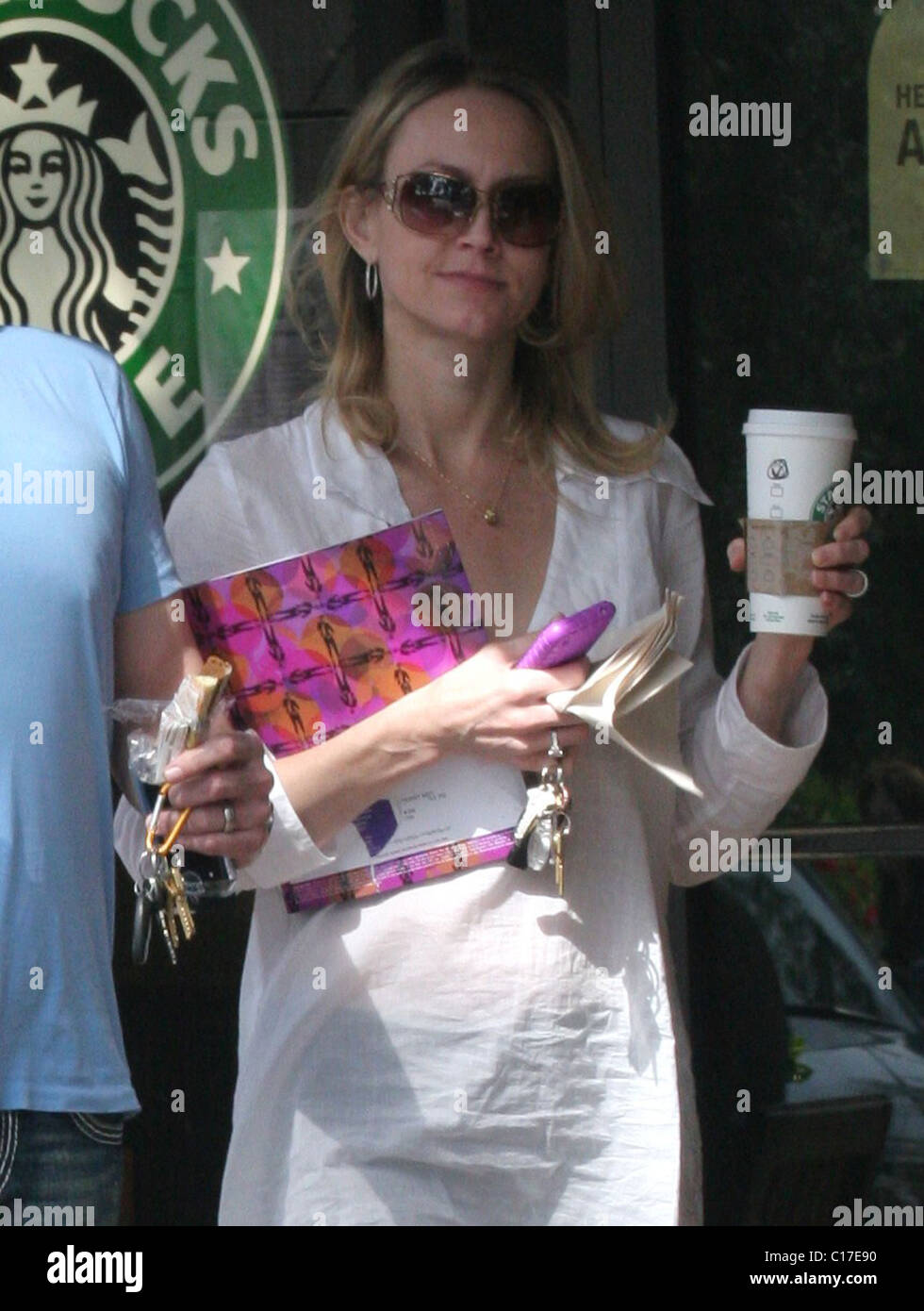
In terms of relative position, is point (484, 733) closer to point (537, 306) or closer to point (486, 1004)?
point (486, 1004)

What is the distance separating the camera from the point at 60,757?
2189mm

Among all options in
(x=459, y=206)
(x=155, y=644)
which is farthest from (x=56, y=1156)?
(x=459, y=206)

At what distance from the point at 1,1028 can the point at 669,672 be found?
3.09 feet

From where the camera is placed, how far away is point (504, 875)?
8.66 feet

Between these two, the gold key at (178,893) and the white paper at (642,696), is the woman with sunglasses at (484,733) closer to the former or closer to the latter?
the white paper at (642,696)

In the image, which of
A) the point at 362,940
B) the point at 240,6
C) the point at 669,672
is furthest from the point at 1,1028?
the point at 240,6

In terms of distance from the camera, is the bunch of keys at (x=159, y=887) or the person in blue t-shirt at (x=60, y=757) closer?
the person in blue t-shirt at (x=60, y=757)

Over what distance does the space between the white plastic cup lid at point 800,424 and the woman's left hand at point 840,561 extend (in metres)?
0.12

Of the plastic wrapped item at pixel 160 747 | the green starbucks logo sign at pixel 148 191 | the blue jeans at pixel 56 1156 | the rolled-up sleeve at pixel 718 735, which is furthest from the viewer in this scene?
the green starbucks logo sign at pixel 148 191

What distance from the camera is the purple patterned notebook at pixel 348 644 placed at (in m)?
2.58

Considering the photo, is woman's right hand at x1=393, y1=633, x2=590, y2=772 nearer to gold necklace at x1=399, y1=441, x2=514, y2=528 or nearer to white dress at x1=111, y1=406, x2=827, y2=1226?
white dress at x1=111, y1=406, x2=827, y2=1226

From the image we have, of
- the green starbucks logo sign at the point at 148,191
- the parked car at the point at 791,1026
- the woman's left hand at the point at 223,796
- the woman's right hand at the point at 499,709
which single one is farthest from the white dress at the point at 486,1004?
the parked car at the point at 791,1026
